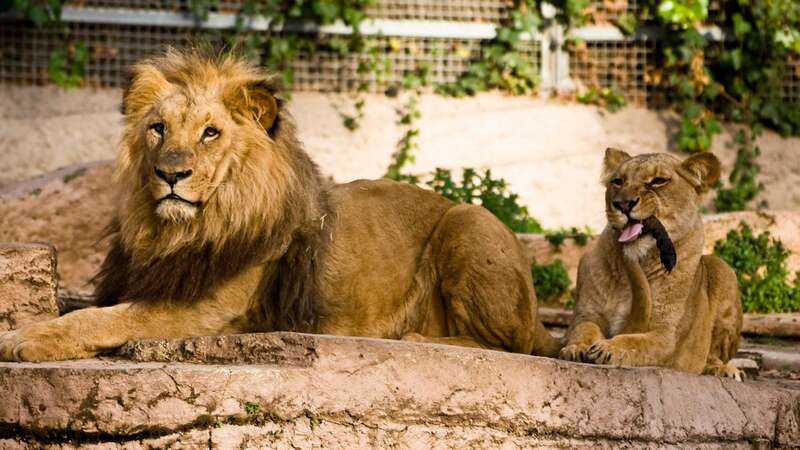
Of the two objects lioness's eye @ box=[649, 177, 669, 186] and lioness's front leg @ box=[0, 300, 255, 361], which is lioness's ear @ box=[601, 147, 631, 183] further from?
lioness's front leg @ box=[0, 300, 255, 361]

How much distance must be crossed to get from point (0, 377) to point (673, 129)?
9.23 meters

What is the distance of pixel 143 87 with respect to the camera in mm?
5438

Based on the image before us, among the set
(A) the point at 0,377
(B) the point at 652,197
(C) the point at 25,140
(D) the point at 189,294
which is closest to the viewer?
(A) the point at 0,377

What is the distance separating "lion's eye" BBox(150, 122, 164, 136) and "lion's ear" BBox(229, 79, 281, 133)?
0.32 metres

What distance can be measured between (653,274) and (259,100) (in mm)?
1974

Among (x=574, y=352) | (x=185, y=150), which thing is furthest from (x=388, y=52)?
(x=185, y=150)

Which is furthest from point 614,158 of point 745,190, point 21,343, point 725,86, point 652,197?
point 725,86

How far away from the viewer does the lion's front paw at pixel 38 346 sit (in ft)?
15.4

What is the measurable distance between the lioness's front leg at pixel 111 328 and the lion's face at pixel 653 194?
177 centimetres

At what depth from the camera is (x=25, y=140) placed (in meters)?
11.3

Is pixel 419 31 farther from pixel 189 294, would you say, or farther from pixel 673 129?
pixel 189 294

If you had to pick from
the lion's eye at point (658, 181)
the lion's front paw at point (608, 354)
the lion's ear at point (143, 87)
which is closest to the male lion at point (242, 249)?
the lion's ear at point (143, 87)

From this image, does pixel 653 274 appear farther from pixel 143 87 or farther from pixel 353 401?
pixel 143 87

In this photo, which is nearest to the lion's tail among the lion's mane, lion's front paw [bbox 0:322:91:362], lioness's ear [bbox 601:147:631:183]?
lioness's ear [bbox 601:147:631:183]
